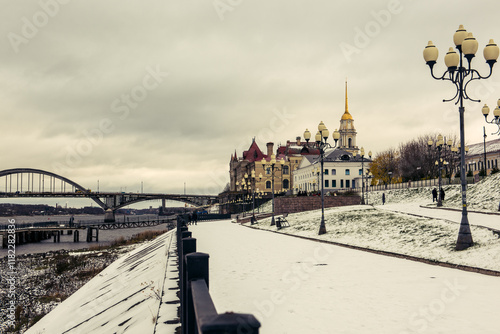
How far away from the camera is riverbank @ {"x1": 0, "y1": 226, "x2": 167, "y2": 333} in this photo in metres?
16.3

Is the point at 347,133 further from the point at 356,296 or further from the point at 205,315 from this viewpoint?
the point at 205,315

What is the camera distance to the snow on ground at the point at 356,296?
21.2 ft

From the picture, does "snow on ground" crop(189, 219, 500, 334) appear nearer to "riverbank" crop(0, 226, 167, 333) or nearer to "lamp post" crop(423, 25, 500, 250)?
"lamp post" crop(423, 25, 500, 250)

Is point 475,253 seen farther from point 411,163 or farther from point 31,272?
point 411,163

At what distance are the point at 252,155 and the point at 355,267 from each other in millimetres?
121408

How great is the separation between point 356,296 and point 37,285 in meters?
21.0

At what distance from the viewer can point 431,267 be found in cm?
1259

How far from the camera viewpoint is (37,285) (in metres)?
23.1

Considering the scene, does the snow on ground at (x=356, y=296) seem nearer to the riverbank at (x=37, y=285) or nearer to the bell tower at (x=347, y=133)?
the riverbank at (x=37, y=285)

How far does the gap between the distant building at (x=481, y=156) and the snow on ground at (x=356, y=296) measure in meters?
88.7

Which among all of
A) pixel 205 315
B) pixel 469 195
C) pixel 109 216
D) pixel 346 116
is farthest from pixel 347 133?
pixel 205 315

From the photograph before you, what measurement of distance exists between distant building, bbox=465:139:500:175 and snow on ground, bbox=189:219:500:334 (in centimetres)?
8867

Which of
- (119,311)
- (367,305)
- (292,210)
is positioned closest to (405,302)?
(367,305)

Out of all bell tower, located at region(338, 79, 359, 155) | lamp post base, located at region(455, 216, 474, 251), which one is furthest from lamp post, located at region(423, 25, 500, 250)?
bell tower, located at region(338, 79, 359, 155)
